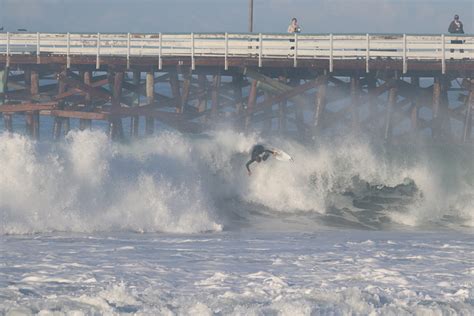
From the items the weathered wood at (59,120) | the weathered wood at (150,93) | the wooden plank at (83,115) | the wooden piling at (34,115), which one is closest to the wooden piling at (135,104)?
the weathered wood at (150,93)

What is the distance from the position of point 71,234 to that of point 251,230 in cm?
400

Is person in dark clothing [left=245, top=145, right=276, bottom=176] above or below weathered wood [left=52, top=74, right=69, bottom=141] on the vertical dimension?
below

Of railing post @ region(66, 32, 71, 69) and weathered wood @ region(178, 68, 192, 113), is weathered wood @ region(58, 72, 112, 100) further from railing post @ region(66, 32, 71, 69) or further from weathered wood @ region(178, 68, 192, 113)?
weathered wood @ region(178, 68, 192, 113)

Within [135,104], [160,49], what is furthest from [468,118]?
[135,104]

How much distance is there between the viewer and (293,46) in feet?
92.1

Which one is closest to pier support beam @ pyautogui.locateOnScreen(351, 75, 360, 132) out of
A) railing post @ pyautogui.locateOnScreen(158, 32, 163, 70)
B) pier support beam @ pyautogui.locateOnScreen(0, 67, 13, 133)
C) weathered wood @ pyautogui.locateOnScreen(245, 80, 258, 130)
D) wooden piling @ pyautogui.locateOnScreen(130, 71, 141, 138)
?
weathered wood @ pyautogui.locateOnScreen(245, 80, 258, 130)

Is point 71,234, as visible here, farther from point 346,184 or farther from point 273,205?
point 346,184

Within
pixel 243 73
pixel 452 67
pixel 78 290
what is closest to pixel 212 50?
pixel 243 73

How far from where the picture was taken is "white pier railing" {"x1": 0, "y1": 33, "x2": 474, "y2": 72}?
A: 2784cm

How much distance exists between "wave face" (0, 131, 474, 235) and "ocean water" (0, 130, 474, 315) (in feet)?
0.13

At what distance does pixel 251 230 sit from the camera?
21.8m

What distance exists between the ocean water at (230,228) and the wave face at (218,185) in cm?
4

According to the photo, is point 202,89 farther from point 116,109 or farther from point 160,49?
point 116,109

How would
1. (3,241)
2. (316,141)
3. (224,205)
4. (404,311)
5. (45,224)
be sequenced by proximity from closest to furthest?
1. (404,311)
2. (3,241)
3. (45,224)
4. (224,205)
5. (316,141)
